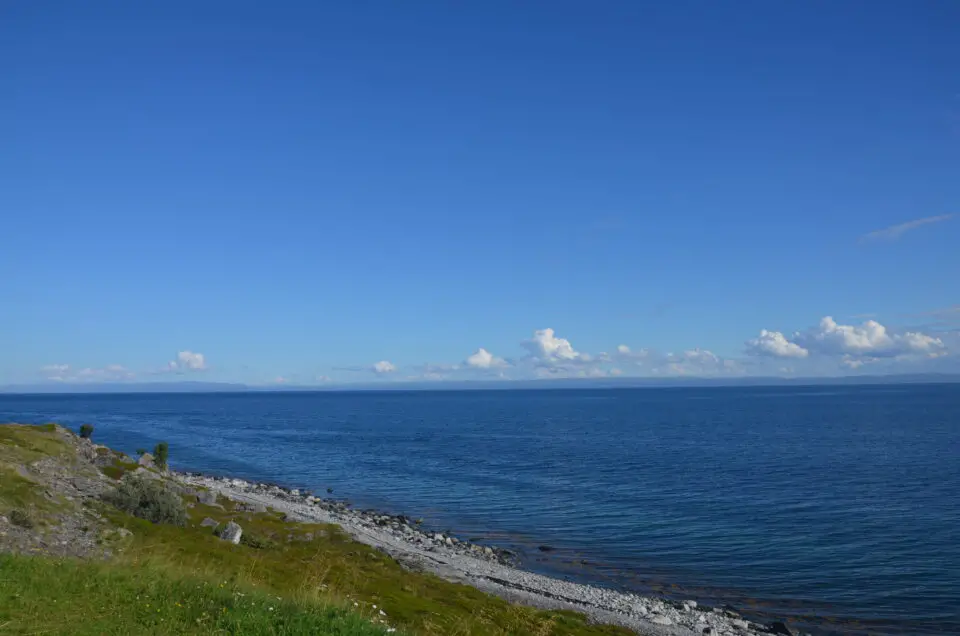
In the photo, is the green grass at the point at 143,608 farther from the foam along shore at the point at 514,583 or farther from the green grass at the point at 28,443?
the green grass at the point at 28,443

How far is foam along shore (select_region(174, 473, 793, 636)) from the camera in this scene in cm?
3294

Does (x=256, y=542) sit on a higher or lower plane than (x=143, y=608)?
lower

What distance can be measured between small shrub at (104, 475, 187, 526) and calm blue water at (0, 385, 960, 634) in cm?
2314

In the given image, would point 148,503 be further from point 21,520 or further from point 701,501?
point 701,501

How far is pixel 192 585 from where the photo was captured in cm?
1636

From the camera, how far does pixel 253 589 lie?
58.1ft

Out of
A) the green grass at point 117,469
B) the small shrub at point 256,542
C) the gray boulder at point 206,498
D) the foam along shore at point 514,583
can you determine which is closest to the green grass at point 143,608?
the small shrub at point 256,542

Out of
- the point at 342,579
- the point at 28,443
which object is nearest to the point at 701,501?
the point at 342,579

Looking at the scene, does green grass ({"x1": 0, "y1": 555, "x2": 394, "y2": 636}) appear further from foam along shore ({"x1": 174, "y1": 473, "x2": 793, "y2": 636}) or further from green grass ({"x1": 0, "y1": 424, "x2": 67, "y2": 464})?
green grass ({"x1": 0, "y1": 424, "x2": 67, "y2": 464})

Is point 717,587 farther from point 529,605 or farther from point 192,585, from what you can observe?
point 192,585

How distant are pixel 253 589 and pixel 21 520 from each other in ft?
42.9

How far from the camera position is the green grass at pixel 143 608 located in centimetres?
1345

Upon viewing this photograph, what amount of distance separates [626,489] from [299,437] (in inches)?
3686

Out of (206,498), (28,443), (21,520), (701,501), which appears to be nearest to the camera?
→ (21,520)
